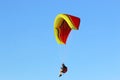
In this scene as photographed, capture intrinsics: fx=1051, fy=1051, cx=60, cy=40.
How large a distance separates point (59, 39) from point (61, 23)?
2.17 m

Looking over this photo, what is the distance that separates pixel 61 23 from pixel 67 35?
1.65 meters

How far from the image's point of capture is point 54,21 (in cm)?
12812

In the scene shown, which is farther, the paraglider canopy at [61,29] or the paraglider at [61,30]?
the paraglider canopy at [61,29]

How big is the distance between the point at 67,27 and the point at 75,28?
4777 millimetres

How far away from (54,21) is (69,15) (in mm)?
3666

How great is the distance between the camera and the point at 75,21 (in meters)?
124

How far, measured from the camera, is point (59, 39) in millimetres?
128875

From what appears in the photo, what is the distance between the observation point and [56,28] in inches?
5054

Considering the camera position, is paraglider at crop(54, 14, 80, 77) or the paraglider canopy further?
the paraglider canopy

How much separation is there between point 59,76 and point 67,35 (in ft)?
16.6

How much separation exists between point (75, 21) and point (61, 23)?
4.56 meters

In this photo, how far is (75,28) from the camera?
404 ft

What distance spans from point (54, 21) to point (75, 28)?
18.2ft

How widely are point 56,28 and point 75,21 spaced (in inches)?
207
